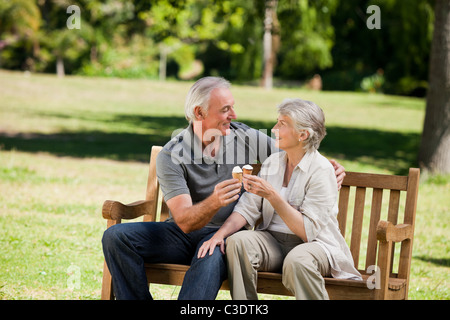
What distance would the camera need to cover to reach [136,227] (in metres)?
3.53

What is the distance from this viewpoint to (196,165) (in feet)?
12.0

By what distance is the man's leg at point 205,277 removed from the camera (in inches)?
126

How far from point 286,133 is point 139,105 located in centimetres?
2069

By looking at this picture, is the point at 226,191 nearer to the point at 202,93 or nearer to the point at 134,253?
the point at 134,253

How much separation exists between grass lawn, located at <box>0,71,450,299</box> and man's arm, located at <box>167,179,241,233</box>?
1.52 meters

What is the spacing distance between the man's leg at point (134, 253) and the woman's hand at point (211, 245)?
282mm

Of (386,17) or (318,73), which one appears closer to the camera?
(386,17)

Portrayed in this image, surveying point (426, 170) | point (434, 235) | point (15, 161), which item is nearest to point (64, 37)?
point (15, 161)

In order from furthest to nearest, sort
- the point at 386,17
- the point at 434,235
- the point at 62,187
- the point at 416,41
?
the point at 386,17, the point at 416,41, the point at 62,187, the point at 434,235

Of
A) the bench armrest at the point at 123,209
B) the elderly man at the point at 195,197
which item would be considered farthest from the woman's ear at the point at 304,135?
the bench armrest at the point at 123,209

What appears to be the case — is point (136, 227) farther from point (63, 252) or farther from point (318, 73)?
point (318, 73)

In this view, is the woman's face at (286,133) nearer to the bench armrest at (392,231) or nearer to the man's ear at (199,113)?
the man's ear at (199,113)

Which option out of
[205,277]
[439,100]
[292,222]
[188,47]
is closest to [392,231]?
[292,222]
